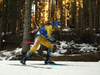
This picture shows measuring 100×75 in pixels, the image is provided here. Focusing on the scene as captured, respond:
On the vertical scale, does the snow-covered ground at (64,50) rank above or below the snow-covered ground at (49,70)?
below

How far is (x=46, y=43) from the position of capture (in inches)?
295

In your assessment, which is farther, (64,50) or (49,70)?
(64,50)

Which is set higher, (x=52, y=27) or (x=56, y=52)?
(x=52, y=27)

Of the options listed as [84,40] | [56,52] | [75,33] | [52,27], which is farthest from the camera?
[75,33]

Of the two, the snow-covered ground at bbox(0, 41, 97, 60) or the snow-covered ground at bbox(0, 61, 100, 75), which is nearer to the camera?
the snow-covered ground at bbox(0, 61, 100, 75)

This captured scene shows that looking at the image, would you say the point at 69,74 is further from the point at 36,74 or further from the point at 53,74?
the point at 36,74

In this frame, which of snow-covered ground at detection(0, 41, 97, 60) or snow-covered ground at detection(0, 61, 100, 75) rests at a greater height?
snow-covered ground at detection(0, 61, 100, 75)

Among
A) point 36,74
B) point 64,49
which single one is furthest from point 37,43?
point 64,49

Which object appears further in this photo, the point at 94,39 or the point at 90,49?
the point at 94,39

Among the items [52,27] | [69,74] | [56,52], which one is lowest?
[56,52]

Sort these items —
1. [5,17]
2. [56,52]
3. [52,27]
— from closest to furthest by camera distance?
[52,27] → [56,52] → [5,17]

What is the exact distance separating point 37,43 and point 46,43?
0.38 meters

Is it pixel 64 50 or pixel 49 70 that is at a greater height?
pixel 49 70

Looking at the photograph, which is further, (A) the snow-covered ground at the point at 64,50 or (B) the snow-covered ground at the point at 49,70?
(A) the snow-covered ground at the point at 64,50
